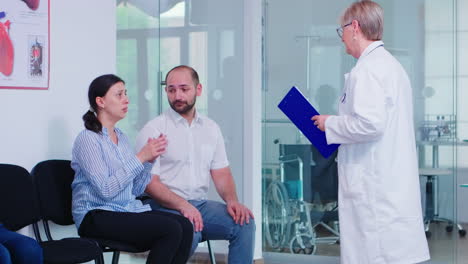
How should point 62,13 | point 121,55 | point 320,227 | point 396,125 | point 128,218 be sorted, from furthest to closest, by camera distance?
1. point 320,227
2. point 121,55
3. point 62,13
4. point 128,218
5. point 396,125

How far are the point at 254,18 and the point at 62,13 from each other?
1.83 m

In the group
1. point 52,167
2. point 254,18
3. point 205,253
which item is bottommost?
point 205,253

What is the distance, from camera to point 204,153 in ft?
12.6

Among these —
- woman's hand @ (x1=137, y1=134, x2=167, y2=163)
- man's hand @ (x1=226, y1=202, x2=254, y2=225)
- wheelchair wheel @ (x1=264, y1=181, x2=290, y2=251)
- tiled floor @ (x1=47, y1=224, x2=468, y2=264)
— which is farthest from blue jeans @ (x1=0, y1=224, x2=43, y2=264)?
wheelchair wheel @ (x1=264, y1=181, x2=290, y2=251)

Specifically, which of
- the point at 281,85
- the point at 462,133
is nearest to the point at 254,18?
the point at 281,85

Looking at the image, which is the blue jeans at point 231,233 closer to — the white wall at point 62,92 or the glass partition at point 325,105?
the white wall at point 62,92

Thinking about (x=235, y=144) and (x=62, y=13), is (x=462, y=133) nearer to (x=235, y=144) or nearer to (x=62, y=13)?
(x=235, y=144)

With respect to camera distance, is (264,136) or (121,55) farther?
(264,136)

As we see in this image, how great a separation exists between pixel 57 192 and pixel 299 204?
2.25m

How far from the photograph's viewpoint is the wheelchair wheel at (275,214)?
5355mm

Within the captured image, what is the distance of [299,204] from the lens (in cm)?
534

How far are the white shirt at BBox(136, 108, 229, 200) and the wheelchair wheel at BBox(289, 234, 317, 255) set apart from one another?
159 centimetres

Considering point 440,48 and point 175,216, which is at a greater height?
point 440,48

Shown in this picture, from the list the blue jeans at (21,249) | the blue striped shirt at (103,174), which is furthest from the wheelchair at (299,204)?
the blue jeans at (21,249)
